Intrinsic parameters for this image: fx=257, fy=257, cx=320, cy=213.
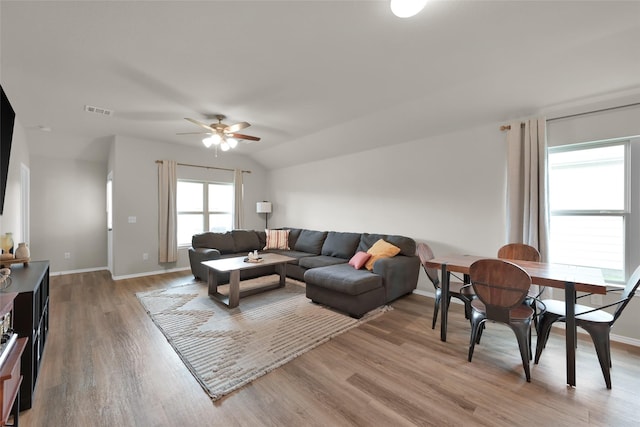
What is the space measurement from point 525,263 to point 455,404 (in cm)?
159

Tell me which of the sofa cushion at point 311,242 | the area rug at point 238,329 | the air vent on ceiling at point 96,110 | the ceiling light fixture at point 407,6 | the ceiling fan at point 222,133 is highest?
the air vent on ceiling at point 96,110

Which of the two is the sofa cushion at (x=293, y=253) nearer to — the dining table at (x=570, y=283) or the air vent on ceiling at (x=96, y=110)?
the dining table at (x=570, y=283)

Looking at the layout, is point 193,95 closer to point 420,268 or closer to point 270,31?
point 270,31

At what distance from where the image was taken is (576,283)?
1841 mm

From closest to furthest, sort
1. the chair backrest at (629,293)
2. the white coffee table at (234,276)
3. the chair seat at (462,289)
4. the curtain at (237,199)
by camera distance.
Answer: the chair backrest at (629,293) < the chair seat at (462,289) < the white coffee table at (234,276) < the curtain at (237,199)

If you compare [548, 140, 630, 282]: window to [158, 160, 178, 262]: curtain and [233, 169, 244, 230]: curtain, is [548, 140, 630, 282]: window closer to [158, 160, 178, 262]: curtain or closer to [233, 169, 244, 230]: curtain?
[233, 169, 244, 230]: curtain

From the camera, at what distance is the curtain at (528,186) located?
9.32 feet

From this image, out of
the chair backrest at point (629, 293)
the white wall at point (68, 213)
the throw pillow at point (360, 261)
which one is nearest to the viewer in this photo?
the chair backrest at point (629, 293)

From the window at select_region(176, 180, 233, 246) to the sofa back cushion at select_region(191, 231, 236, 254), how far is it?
1.07 meters

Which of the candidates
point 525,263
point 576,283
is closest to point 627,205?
point 525,263

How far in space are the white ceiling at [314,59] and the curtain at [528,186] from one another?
10.9 inches

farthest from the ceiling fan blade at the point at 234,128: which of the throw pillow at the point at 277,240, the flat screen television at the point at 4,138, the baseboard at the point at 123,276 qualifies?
the baseboard at the point at 123,276

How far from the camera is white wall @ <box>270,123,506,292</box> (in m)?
3.37

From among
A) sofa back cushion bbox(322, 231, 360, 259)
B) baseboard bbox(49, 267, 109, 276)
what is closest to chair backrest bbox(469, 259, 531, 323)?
sofa back cushion bbox(322, 231, 360, 259)
